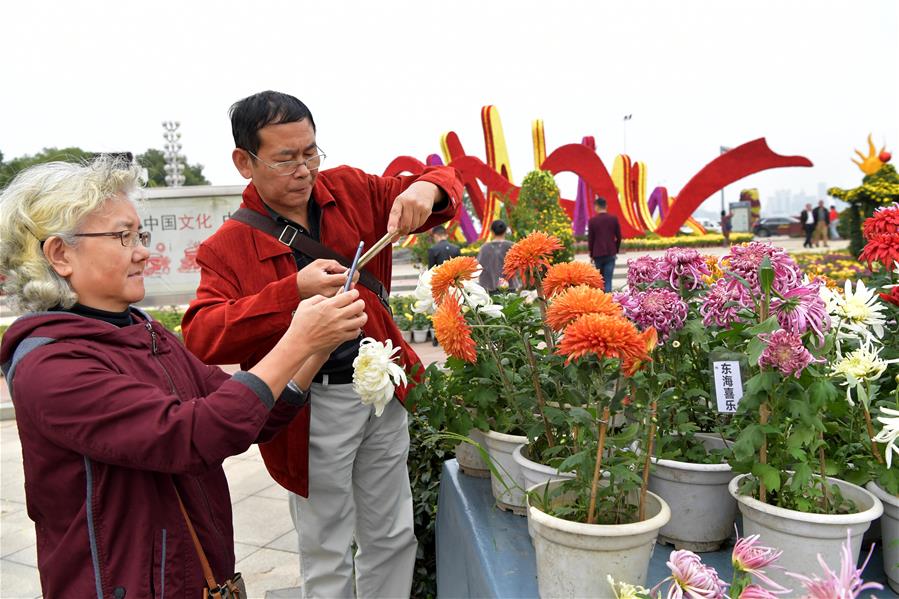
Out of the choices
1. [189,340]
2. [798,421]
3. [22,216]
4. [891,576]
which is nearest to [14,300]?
[22,216]

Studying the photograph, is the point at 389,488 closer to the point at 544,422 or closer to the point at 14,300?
the point at 544,422

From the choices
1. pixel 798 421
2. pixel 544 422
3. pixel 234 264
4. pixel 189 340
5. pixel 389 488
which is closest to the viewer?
pixel 798 421

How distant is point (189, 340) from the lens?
66.0 inches

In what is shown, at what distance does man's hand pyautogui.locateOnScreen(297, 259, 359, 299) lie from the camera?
1.51 m

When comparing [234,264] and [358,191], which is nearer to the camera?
[234,264]

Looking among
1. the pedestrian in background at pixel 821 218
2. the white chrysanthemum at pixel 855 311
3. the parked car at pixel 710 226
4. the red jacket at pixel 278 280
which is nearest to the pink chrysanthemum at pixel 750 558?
the white chrysanthemum at pixel 855 311

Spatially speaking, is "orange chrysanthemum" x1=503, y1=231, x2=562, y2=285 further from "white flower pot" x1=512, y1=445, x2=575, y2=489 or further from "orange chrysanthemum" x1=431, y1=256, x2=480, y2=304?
"white flower pot" x1=512, y1=445, x2=575, y2=489

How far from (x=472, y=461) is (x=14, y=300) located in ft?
3.89

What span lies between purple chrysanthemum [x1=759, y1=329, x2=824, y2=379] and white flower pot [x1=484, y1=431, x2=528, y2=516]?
2.14 ft

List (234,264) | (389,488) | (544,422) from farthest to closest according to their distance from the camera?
(389,488), (234,264), (544,422)

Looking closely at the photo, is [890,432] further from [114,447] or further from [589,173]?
[589,173]

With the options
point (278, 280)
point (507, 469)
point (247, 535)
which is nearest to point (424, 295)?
point (278, 280)

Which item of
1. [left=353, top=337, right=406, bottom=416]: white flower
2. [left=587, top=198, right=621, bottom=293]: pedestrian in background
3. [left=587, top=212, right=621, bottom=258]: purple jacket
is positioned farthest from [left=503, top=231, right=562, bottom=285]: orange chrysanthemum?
[left=587, top=212, right=621, bottom=258]: purple jacket

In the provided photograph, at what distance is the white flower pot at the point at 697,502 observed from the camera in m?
1.27
